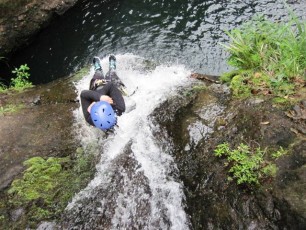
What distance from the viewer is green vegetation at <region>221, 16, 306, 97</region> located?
6.09 m

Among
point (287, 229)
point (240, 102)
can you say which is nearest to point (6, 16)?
point (240, 102)

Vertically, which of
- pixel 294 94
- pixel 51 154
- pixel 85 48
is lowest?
pixel 85 48

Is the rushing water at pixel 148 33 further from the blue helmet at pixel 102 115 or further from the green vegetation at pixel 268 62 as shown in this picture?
the blue helmet at pixel 102 115

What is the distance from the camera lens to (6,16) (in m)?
10.2

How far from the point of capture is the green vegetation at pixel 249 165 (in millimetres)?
4744

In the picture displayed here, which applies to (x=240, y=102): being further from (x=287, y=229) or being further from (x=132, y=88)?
(x=132, y=88)

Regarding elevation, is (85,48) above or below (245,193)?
below

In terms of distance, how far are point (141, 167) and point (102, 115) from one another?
3.97 feet

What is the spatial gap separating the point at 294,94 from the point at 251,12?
6077 mm

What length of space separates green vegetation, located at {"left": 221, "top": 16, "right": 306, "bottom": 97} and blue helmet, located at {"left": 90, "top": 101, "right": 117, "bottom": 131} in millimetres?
2569

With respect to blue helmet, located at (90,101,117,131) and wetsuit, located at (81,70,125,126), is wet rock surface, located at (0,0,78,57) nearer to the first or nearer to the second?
wetsuit, located at (81,70,125,126)

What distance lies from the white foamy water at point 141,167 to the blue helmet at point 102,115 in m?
0.68

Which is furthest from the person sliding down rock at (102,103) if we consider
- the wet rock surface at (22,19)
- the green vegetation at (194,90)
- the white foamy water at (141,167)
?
the wet rock surface at (22,19)

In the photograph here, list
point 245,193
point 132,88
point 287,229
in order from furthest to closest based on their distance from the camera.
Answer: point 132,88, point 245,193, point 287,229
